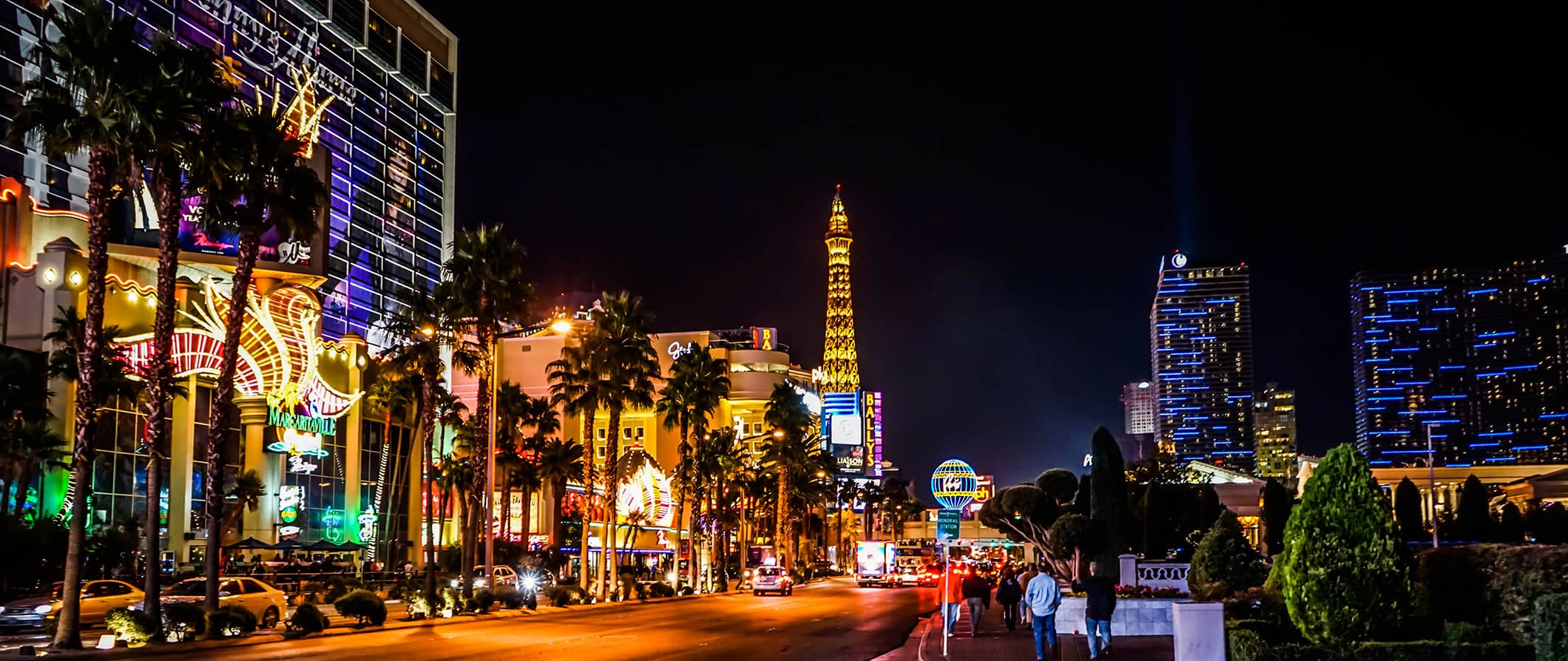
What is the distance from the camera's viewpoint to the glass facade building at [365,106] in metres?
121

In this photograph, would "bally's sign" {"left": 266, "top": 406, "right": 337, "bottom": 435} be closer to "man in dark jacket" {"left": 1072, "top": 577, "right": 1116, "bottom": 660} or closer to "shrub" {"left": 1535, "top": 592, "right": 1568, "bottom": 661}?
"man in dark jacket" {"left": 1072, "top": 577, "right": 1116, "bottom": 660}

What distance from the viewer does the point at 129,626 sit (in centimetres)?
2912

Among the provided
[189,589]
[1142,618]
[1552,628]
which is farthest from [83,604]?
[1552,628]

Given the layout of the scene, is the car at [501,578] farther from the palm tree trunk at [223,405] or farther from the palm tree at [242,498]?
the palm tree trunk at [223,405]

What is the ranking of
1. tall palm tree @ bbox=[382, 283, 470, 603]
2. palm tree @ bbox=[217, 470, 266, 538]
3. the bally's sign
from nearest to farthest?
tall palm tree @ bbox=[382, 283, 470, 603] < the bally's sign < palm tree @ bbox=[217, 470, 266, 538]

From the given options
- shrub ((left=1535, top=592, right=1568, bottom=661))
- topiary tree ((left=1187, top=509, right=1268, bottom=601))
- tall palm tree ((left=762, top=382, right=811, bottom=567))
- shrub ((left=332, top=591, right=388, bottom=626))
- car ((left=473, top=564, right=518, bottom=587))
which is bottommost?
car ((left=473, top=564, right=518, bottom=587))

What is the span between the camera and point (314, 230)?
34.9 meters

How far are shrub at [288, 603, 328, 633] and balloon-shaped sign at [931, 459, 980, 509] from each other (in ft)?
59.3

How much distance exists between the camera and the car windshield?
1366 inches

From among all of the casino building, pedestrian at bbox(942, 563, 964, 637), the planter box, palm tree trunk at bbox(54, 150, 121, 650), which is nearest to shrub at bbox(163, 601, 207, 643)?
palm tree trunk at bbox(54, 150, 121, 650)

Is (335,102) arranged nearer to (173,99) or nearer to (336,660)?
(173,99)

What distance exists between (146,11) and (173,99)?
86.3m

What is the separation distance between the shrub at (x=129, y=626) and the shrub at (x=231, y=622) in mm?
1779

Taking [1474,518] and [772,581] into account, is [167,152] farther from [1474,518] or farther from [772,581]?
[1474,518]
